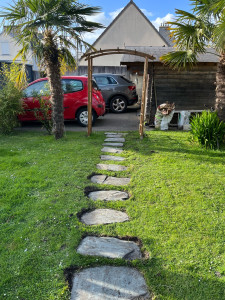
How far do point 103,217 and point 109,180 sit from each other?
1.15 meters

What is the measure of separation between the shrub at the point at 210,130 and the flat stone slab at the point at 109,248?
414 centimetres

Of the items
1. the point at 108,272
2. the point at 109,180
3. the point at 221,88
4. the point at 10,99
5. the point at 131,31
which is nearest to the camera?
the point at 108,272

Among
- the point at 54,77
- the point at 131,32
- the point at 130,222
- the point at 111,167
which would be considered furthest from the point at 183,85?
the point at 131,32

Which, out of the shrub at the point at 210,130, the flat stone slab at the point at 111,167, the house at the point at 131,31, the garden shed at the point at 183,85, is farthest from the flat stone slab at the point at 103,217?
the house at the point at 131,31

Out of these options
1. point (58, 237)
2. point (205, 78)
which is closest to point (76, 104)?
point (205, 78)

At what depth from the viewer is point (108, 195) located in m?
3.58

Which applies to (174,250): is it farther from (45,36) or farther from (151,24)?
(151,24)

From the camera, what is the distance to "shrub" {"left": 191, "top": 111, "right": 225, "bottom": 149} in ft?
18.9

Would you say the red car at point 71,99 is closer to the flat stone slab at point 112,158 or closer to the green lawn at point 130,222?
the green lawn at point 130,222

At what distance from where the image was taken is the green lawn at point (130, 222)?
2094 mm

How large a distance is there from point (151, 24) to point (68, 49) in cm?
1526

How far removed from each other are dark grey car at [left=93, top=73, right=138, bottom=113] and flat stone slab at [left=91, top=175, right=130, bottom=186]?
7.12 m

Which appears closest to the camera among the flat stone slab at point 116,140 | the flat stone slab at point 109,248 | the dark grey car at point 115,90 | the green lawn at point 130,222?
the green lawn at point 130,222

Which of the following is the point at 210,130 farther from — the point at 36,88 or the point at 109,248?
the point at 36,88
